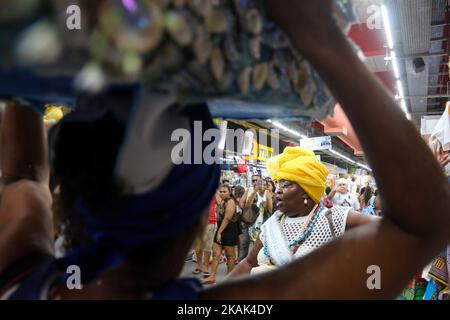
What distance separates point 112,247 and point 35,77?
288mm

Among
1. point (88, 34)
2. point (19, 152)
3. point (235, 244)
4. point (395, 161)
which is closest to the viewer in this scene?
point (88, 34)

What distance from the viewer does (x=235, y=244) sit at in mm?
7270

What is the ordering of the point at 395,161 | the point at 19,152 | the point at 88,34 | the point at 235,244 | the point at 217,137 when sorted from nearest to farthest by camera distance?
1. the point at 88,34
2. the point at 395,161
3. the point at 217,137
4. the point at 19,152
5. the point at 235,244

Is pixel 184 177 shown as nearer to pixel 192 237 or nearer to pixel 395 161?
pixel 192 237

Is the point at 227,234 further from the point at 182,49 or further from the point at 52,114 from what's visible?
the point at 182,49

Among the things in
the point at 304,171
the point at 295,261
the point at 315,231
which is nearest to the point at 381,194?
the point at 295,261

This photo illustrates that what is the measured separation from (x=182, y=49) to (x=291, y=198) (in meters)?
2.19

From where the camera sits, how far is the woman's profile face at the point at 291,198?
2.59 meters

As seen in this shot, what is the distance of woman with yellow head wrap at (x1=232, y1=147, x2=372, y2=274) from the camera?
237cm

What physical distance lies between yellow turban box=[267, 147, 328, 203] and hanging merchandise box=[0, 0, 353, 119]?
210 centimetres

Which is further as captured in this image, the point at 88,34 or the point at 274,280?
the point at 274,280

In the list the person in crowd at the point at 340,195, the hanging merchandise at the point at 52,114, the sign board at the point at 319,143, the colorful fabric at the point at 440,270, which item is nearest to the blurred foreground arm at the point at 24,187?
the hanging merchandise at the point at 52,114

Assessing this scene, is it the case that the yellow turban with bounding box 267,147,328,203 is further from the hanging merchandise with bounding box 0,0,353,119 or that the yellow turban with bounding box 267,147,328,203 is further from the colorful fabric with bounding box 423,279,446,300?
the hanging merchandise with bounding box 0,0,353,119
